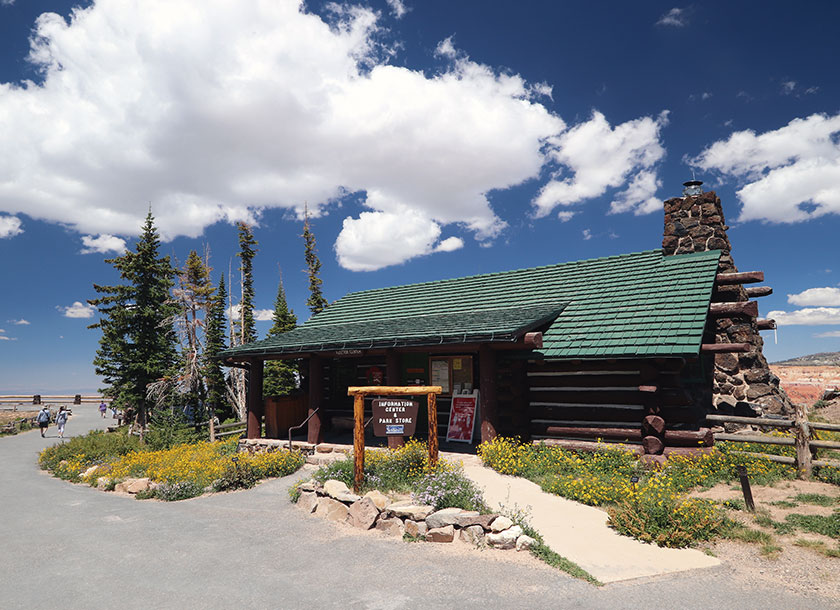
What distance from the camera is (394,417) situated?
8375mm

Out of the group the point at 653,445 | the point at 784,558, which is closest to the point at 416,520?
the point at 784,558

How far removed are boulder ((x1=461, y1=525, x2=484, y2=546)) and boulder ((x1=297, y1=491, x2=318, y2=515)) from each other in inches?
119

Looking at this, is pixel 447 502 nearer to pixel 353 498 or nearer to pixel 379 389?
pixel 353 498

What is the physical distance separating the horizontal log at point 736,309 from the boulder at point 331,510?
32.2 feet

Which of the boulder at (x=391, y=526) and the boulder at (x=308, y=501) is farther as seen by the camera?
the boulder at (x=308, y=501)

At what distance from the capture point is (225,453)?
537 inches

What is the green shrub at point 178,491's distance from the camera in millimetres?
9617

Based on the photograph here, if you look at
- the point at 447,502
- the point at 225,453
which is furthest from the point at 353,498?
the point at 225,453

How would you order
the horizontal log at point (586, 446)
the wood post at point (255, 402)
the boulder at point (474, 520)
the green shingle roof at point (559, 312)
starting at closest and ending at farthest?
1. the boulder at point (474, 520)
2. the horizontal log at point (586, 446)
3. the green shingle roof at point (559, 312)
4. the wood post at point (255, 402)

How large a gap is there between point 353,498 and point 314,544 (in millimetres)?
1087

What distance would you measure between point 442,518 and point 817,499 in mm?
5940

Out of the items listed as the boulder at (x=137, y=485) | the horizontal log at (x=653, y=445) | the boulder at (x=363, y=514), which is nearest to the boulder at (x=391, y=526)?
the boulder at (x=363, y=514)

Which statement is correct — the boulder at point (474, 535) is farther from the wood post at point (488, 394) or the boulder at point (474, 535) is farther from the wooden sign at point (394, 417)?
the wood post at point (488, 394)

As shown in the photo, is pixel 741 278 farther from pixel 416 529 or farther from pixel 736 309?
pixel 416 529
